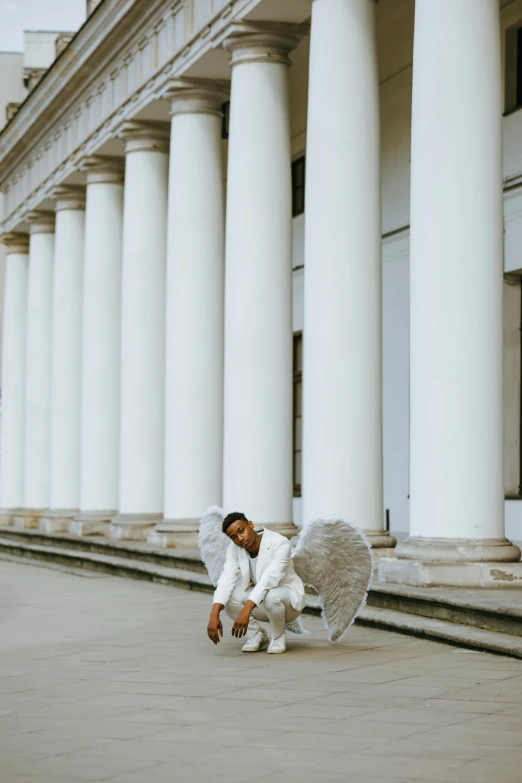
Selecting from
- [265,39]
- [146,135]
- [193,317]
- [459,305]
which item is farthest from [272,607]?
[146,135]

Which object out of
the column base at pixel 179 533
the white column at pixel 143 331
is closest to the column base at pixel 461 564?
the column base at pixel 179 533

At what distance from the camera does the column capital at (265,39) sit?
19.1 meters

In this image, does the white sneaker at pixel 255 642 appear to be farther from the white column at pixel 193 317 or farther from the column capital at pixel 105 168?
the column capital at pixel 105 168

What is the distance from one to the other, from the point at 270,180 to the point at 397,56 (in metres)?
5.76

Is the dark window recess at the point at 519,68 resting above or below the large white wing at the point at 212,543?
above

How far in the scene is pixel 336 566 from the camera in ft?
38.3

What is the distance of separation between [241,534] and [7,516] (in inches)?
1012

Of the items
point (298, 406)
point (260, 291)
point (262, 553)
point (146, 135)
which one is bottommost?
point (262, 553)

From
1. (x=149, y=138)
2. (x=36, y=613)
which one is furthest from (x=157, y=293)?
(x=36, y=613)

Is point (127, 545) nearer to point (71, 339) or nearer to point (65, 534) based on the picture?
point (65, 534)

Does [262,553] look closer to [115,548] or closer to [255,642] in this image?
[255,642]

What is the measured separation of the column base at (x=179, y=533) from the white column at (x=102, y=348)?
5724mm

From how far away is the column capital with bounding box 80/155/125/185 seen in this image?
28.2 m

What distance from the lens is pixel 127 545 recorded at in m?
23.6
